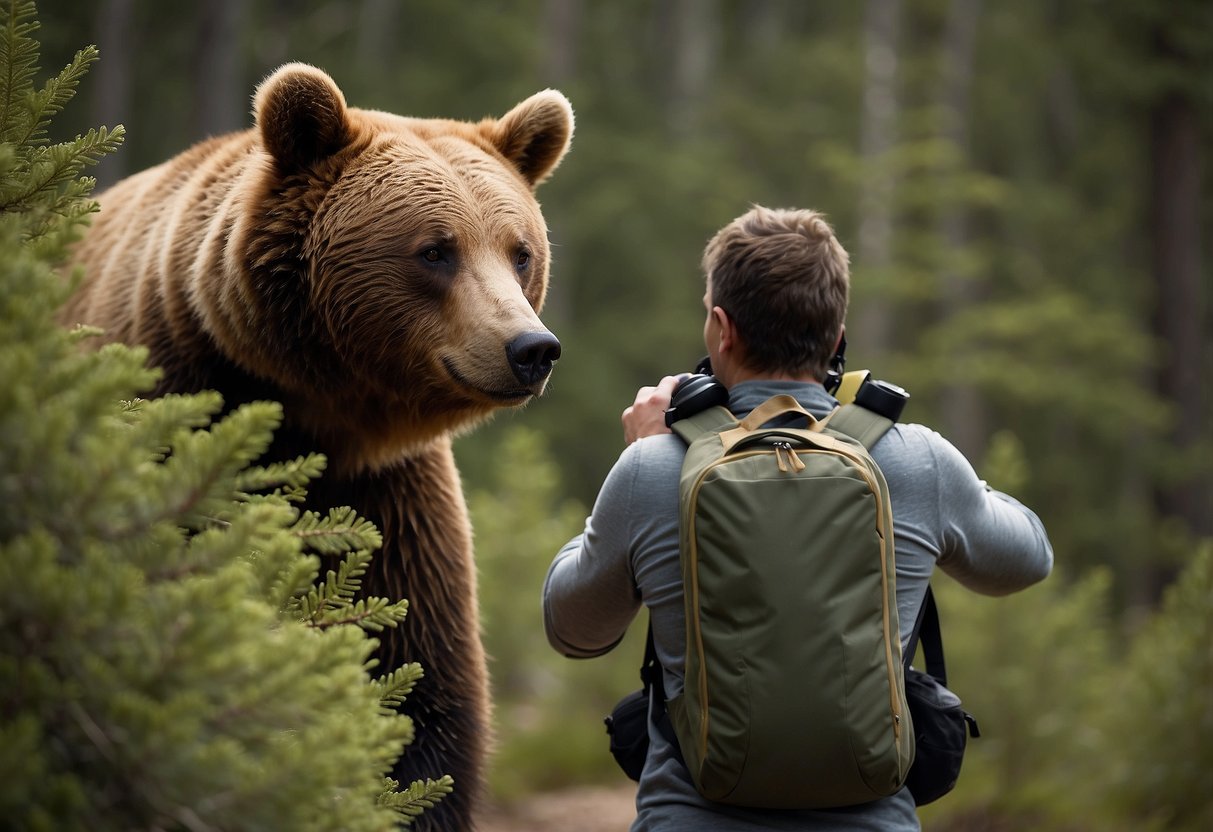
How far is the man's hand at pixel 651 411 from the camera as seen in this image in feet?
8.29

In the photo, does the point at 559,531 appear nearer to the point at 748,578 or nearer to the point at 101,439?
the point at 748,578

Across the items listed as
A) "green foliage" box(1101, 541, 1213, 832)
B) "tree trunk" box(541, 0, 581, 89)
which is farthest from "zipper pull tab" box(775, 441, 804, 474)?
"tree trunk" box(541, 0, 581, 89)

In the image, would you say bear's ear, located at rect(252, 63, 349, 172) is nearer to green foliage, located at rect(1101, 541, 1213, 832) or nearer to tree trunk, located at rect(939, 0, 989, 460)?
green foliage, located at rect(1101, 541, 1213, 832)

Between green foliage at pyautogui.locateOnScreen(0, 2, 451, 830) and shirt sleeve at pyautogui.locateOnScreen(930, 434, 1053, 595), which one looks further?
shirt sleeve at pyautogui.locateOnScreen(930, 434, 1053, 595)

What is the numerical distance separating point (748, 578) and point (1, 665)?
3.99ft

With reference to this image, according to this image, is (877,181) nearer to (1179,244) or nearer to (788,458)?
(1179,244)

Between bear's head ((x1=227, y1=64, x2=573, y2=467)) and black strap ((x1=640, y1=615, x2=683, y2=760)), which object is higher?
bear's head ((x1=227, y1=64, x2=573, y2=467))

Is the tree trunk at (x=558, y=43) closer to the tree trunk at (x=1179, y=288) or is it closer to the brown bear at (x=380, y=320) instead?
the tree trunk at (x=1179, y=288)

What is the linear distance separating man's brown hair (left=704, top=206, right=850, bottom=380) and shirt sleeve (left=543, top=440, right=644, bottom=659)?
35 centimetres

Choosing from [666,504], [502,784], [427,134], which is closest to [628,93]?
[502,784]

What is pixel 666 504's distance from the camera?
7.42 feet

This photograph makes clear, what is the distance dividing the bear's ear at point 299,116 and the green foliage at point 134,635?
168 centimetres

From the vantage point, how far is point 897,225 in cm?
2278

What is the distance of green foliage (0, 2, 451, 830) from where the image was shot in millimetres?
1271
